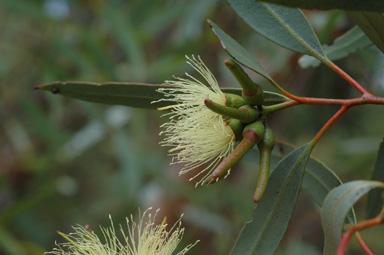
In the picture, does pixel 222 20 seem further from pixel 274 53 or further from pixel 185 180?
pixel 185 180

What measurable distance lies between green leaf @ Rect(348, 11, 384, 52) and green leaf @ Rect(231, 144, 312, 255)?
24cm

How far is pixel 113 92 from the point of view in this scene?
1119mm

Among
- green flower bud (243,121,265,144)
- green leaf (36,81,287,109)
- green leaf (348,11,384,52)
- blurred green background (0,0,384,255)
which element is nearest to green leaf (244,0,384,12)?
green leaf (348,11,384,52)

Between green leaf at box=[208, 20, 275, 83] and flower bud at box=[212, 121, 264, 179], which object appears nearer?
flower bud at box=[212, 121, 264, 179]

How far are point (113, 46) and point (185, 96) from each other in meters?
2.19

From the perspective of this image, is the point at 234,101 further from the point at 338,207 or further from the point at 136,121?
the point at 136,121

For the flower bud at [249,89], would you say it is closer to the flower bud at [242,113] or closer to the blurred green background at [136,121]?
the flower bud at [242,113]

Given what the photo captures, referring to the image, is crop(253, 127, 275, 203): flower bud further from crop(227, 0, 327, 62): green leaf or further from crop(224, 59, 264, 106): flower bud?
crop(227, 0, 327, 62): green leaf

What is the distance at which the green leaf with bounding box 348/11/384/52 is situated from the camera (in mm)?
885

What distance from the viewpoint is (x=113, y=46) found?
316 centimetres

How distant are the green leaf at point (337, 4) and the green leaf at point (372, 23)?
14 centimetres

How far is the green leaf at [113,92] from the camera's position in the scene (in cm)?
109

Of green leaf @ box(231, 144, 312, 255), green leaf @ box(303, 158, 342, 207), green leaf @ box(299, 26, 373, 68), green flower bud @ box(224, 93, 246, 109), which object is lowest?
green leaf @ box(303, 158, 342, 207)

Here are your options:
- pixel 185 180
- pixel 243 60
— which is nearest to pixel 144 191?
pixel 185 180
